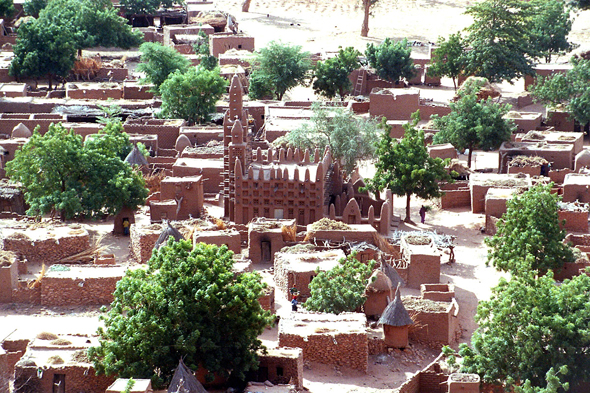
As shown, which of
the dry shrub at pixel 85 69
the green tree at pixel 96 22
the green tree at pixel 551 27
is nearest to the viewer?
the dry shrub at pixel 85 69

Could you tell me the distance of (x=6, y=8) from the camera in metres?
96.5

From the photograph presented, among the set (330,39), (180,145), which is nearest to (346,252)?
(180,145)

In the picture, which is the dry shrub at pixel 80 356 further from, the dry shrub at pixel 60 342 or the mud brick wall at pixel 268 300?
the mud brick wall at pixel 268 300

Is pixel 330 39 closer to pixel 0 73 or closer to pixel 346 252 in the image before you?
pixel 0 73

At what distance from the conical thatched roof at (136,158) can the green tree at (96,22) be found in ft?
101

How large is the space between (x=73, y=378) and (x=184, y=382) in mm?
4080

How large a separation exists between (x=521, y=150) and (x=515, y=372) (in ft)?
93.2

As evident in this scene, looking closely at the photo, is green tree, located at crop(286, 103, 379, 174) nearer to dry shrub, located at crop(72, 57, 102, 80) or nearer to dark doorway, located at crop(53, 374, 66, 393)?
dark doorway, located at crop(53, 374, 66, 393)

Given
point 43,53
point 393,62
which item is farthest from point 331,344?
point 43,53

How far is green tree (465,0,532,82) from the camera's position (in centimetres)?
7931

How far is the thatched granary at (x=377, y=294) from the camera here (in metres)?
42.2

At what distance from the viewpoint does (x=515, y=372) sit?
35.7 m

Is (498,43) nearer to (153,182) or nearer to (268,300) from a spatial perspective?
(153,182)

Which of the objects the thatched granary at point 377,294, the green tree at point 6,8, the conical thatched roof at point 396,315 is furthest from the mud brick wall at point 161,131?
the green tree at point 6,8
